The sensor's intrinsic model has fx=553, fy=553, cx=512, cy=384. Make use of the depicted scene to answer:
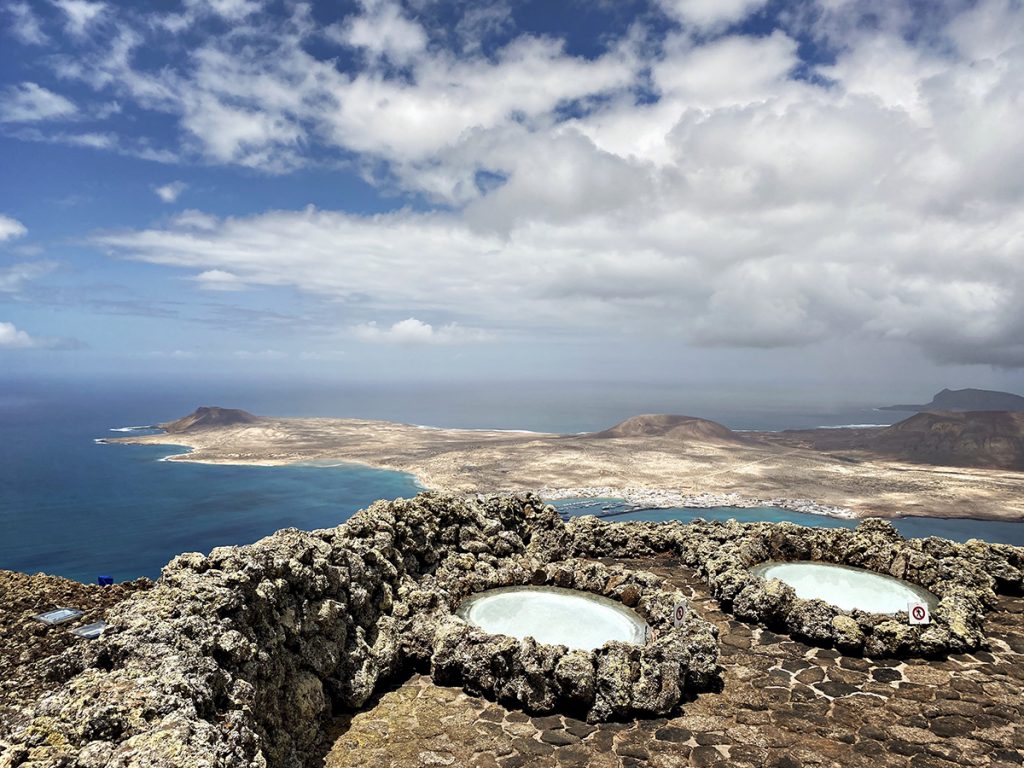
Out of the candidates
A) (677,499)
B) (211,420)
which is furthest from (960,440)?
(211,420)

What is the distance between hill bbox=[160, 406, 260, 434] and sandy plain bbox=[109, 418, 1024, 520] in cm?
1060

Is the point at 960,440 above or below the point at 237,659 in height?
below

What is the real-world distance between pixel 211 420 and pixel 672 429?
134615mm

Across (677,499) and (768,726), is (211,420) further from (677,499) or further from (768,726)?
(768,726)

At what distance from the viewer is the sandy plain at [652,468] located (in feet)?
267

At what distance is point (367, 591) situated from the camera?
9.45 m

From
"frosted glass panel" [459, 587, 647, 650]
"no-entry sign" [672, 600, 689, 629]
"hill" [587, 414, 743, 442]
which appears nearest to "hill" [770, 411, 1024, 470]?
"hill" [587, 414, 743, 442]

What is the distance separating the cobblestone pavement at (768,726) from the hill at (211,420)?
576 ft

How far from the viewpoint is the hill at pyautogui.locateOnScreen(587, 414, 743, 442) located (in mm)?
140000

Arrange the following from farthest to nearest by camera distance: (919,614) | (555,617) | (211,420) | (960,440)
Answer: (211,420), (960,440), (555,617), (919,614)

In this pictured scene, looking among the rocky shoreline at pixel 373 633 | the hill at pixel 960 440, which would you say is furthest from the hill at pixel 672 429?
the rocky shoreline at pixel 373 633

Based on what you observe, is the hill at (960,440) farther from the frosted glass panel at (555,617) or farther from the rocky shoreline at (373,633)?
the frosted glass panel at (555,617)

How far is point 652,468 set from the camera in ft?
332

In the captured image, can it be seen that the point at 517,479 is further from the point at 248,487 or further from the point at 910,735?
the point at 910,735
